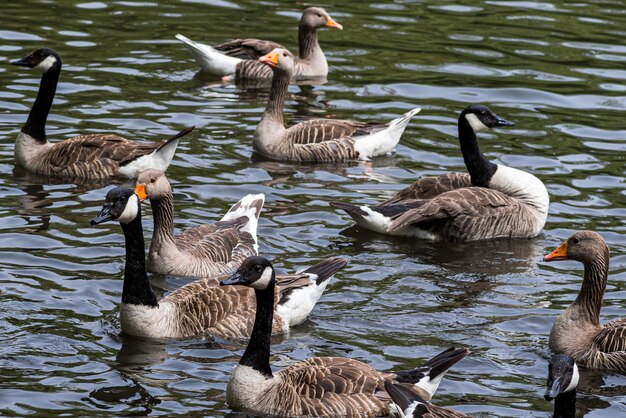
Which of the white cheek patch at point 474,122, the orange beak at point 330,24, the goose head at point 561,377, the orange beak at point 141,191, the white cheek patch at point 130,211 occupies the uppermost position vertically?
the orange beak at point 330,24

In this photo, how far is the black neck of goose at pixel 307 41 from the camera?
23516 millimetres

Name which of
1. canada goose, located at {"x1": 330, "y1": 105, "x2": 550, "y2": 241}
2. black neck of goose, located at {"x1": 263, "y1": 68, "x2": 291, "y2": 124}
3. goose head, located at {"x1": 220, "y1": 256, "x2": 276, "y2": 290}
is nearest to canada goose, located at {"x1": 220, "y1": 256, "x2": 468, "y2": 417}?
goose head, located at {"x1": 220, "y1": 256, "x2": 276, "y2": 290}

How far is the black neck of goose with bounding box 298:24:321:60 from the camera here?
926 inches

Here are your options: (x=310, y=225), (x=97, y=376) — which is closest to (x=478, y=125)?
(x=310, y=225)

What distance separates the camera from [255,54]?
22922 mm

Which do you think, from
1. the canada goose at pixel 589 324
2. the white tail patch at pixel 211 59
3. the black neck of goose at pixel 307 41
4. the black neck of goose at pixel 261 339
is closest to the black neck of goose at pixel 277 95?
the white tail patch at pixel 211 59

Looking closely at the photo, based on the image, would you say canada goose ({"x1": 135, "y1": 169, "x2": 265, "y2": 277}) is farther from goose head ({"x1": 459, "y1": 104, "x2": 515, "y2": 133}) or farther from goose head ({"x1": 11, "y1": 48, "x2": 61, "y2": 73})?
goose head ({"x1": 11, "y1": 48, "x2": 61, "y2": 73})

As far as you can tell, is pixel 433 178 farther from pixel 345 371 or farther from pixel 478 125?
pixel 345 371

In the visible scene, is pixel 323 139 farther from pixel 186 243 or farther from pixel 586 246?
pixel 586 246

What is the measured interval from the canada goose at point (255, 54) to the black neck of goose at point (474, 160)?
6.69 m

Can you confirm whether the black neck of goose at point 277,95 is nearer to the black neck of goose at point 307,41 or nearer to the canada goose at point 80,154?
the canada goose at point 80,154

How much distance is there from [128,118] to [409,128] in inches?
181

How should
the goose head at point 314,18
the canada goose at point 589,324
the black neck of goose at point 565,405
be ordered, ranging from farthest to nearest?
the goose head at point 314,18, the canada goose at point 589,324, the black neck of goose at point 565,405

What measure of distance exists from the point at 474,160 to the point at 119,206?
19.6 ft
